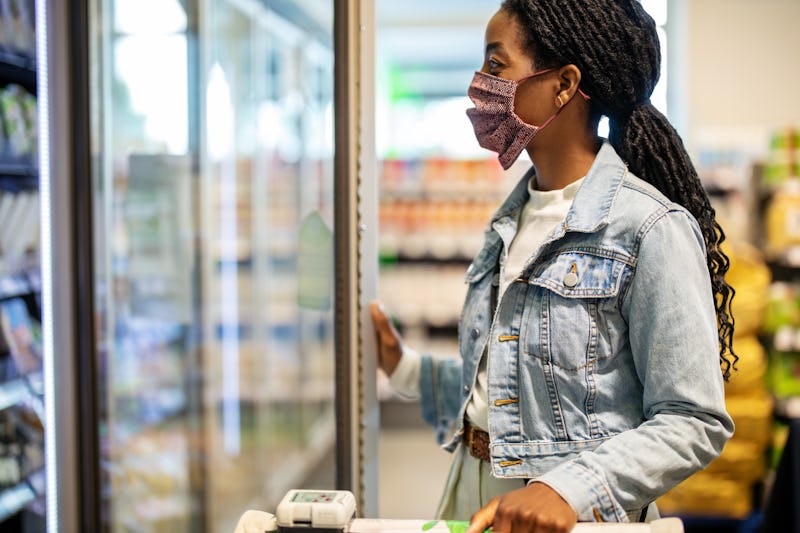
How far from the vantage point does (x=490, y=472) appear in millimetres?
1560

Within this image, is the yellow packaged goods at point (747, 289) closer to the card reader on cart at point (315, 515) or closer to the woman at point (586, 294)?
the woman at point (586, 294)

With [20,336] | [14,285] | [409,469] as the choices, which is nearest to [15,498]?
[20,336]

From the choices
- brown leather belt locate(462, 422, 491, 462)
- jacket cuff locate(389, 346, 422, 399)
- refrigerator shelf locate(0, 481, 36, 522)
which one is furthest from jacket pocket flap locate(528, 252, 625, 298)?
refrigerator shelf locate(0, 481, 36, 522)

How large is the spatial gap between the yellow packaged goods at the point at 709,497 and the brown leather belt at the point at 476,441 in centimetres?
305

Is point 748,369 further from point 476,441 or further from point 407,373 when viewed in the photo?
point 476,441

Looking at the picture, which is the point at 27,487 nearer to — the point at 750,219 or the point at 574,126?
the point at 574,126

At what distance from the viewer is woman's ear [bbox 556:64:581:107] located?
4.86ft

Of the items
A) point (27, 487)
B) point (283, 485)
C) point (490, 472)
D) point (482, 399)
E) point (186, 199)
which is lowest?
point (283, 485)

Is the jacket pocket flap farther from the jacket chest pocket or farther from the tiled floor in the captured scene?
the tiled floor

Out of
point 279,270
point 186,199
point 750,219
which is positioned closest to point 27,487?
point 186,199

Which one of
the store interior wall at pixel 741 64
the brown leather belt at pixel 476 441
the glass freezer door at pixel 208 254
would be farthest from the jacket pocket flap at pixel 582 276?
the store interior wall at pixel 741 64

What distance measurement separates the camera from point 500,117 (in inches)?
61.2

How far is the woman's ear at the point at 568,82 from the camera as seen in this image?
1.48 m

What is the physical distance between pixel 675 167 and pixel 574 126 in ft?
0.66
